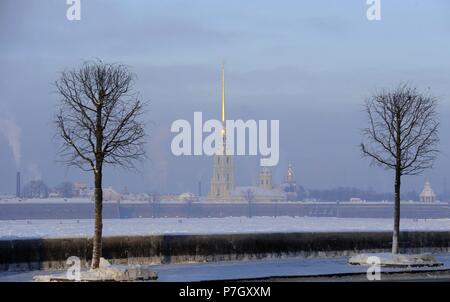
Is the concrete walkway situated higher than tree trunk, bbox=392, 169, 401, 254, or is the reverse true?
tree trunk, bbox=392, 169, 401, 254

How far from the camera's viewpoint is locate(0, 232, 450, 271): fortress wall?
30906mm

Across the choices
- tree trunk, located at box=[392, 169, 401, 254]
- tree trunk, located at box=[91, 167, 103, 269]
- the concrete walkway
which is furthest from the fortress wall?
tree trunk, located at box=[91, 167, 103, 269]

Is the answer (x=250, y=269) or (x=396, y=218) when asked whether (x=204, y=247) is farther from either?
(x=396, y=218)

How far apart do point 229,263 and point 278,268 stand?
127 inches

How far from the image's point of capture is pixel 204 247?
115 ft

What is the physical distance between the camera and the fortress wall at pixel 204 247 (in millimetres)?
30906

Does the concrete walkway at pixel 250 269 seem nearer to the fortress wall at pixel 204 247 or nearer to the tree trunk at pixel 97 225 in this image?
the fortress wall at pixel 204 247

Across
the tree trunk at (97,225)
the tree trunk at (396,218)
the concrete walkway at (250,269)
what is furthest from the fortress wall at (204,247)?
the tree trunk at (97,225)

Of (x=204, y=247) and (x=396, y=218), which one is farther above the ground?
(x=396, y=218)

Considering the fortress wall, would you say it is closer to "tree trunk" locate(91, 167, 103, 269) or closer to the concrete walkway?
the concrete walkway

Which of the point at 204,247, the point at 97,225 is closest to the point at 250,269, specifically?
the point at 204,247

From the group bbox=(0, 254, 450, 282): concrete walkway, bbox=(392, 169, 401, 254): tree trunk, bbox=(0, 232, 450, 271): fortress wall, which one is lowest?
bbox=(0, 254, 450, 282): concrete walkway
